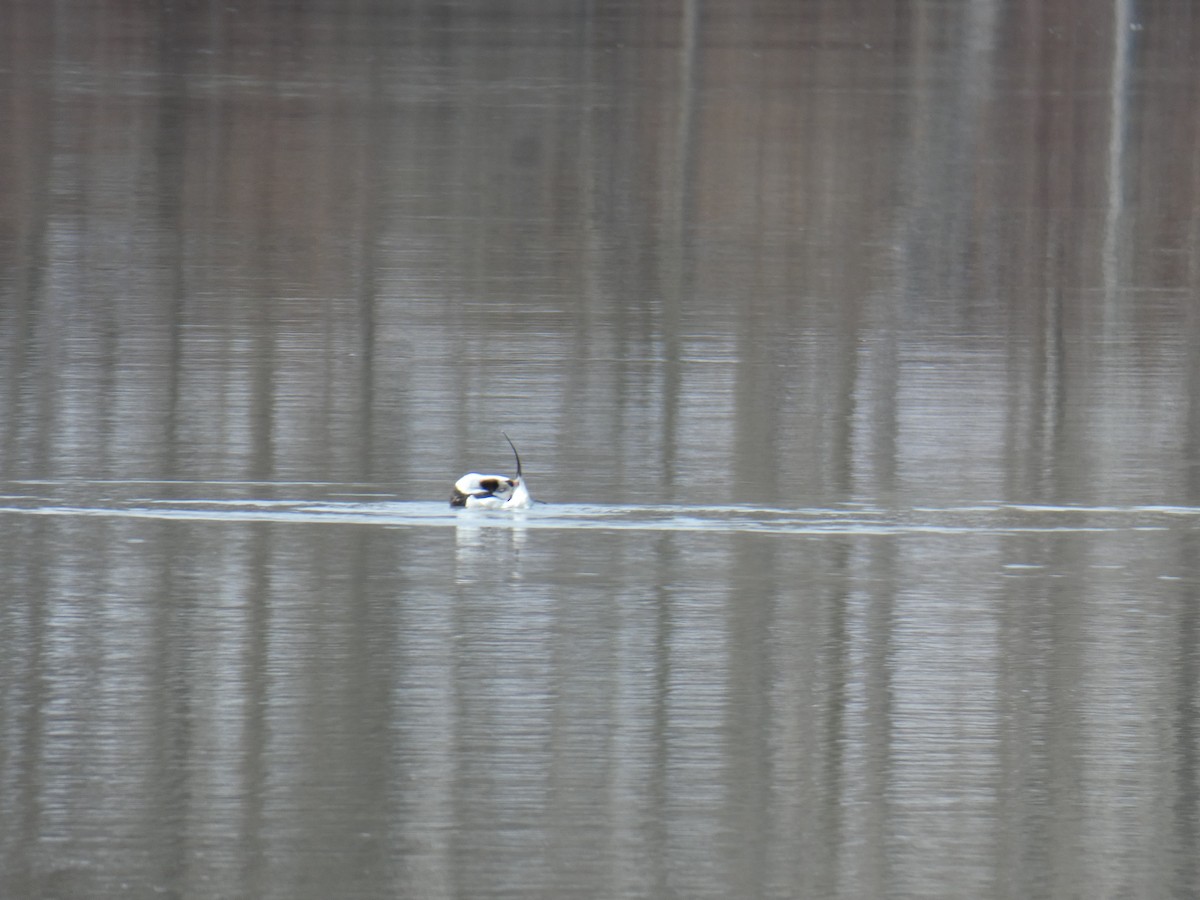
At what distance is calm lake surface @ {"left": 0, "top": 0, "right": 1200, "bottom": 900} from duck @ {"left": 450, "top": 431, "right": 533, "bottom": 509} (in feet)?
0.30

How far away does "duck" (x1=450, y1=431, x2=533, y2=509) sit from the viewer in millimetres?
9664

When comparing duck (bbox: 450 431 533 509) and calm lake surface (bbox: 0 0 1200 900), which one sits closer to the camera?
calm lake surface (bbox: 0 0 1200 900)

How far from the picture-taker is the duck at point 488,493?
9664 millimetres

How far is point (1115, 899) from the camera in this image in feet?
18.7

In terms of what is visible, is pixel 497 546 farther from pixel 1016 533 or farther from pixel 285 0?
pixel 285 0

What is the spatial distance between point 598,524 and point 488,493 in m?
0.44

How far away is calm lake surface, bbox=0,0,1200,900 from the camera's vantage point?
618cm

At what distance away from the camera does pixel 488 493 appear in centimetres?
967

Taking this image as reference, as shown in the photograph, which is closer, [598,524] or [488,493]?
[598,524]

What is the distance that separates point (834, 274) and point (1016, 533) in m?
6.74

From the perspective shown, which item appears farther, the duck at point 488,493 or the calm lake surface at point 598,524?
the duck at point 488,493

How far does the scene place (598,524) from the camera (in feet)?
31.2

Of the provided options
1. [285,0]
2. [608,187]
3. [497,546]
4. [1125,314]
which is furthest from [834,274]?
[285,0]

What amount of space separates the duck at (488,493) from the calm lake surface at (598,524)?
92 mm
